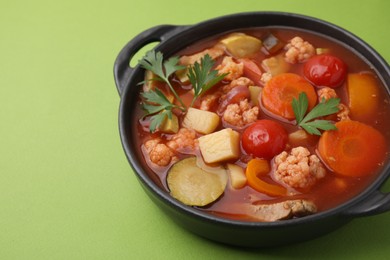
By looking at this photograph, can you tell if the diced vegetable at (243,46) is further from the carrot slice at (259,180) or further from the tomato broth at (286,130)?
the carrot slice at (259,180)

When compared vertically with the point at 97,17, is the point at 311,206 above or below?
below

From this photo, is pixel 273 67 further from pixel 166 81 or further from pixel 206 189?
pixel 206 189

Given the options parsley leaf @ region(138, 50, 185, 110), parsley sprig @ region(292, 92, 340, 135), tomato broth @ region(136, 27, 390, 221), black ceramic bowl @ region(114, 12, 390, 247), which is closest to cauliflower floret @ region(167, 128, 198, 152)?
tomato broth @ region(136, 27, 390, 221)

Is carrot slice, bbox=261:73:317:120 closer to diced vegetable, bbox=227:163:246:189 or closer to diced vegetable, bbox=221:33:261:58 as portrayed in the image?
diced vegetable, bbox=221:33:261:58

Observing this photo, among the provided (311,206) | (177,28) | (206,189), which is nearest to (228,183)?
(206,189)

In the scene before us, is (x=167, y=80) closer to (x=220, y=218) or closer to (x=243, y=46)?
(x=243, y=46)

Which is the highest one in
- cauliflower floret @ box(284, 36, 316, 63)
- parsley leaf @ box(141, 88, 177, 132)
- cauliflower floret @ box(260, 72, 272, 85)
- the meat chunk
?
cauliflower floret @ box(284, 36, 316, 63)
